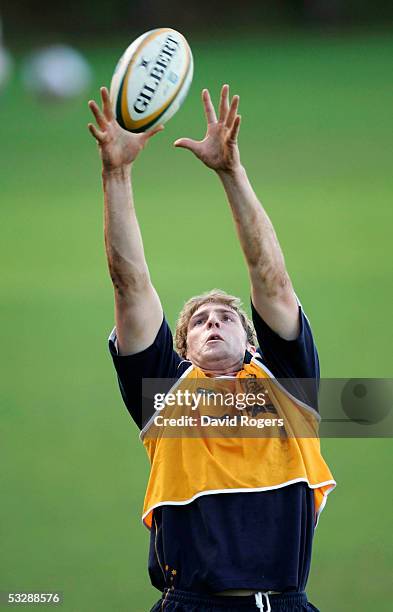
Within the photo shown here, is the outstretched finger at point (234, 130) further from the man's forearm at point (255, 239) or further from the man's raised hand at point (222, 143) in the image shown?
the man's forearm at point (255, 239)

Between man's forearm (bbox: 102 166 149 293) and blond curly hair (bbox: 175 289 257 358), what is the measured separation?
Answer: 0.46 m

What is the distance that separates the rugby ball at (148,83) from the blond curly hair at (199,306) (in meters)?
0.65

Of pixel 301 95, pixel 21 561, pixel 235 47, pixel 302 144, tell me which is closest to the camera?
pixel 21 561

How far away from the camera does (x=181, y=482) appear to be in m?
3.33

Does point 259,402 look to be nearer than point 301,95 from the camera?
Yes

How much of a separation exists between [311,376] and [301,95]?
27.6 ft

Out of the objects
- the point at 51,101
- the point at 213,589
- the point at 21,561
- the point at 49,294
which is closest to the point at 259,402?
the point at 213,589

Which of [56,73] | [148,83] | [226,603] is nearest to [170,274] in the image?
[56,73]

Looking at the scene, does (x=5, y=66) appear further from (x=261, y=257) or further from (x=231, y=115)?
(x=261, y=257)

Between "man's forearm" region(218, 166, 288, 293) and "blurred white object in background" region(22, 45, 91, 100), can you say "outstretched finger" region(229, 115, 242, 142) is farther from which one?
"blurred white object in background" region(22, 45, 91, 100)

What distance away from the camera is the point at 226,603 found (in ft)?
10.5

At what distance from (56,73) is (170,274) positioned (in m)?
2.62

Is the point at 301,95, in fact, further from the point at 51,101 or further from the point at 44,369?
the point at 44,369

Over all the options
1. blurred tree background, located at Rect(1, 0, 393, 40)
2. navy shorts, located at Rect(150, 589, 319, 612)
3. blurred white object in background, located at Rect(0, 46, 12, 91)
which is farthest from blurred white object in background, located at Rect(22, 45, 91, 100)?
navy shorts, located at Rect(150, 589, 319, 612)
